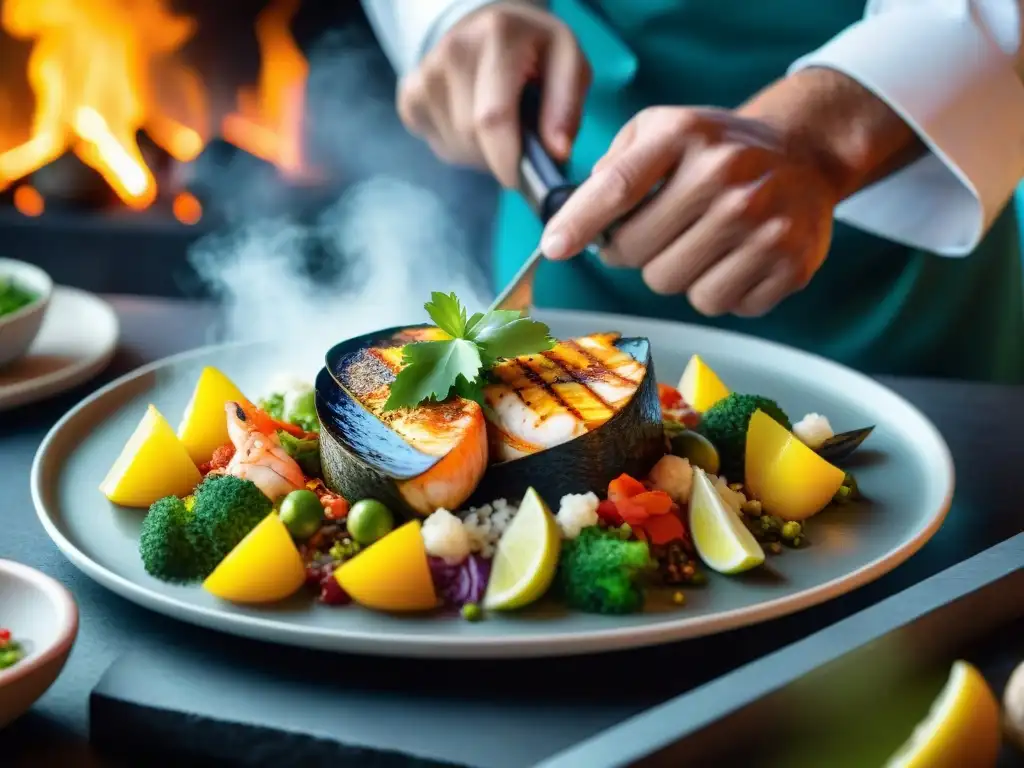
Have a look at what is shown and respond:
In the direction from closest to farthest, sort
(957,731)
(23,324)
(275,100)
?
(957,731)
(23,324)
(275,100)

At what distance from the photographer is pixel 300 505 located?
2094 mm

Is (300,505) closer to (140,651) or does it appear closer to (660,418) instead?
(140,651)

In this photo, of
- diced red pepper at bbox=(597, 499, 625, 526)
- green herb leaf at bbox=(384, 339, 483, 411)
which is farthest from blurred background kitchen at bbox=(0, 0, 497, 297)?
diced red pepper at bbox=(597, 499, 625, 526)

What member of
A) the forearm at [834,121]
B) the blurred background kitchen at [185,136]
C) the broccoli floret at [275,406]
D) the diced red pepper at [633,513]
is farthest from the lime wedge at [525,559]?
the blurred background kitchen at [185,136]

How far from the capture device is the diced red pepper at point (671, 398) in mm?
2756

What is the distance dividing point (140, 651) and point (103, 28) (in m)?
6.08

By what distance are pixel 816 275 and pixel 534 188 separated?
1217 millimetres

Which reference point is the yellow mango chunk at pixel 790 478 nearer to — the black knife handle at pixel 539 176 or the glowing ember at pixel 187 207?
the black knife handle at pixel 539 176

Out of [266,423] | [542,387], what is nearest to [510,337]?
[542,387]

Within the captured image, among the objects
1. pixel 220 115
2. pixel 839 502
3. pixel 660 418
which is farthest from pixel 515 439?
pixel 220 115

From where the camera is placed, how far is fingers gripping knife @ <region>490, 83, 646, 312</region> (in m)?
2.86

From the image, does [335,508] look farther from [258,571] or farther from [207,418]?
[207,418]

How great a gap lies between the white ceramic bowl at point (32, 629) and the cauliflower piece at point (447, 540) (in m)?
0.58

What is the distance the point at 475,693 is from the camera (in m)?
1.74
